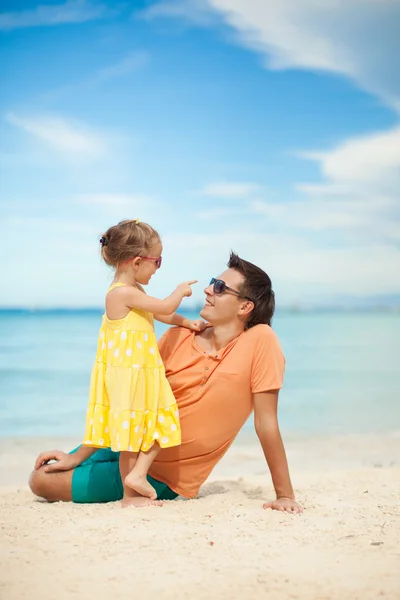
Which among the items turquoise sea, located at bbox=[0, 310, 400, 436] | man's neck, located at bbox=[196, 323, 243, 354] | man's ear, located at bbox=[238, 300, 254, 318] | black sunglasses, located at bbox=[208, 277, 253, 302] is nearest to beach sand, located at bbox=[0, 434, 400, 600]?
man's neck, located at bbox=[196, 323, 243, 354]

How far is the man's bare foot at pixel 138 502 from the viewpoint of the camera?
164 inches

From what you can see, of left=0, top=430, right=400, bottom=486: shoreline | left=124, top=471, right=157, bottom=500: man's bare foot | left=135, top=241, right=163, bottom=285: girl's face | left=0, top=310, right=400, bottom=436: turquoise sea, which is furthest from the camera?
left=0, top=310, right=400, bottom=436: turquoise sea

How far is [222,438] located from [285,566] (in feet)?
4.31

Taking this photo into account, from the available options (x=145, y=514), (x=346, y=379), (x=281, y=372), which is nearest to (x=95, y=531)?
(x=145, y=514)

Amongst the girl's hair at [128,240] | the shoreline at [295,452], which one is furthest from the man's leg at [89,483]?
the shoreline at [295,452]

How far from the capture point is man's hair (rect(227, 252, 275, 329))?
442 cm

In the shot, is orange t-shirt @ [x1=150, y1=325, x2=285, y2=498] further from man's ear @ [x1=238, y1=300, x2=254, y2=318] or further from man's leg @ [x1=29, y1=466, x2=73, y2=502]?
man's leg @ [x1=29, y1=466, x2=73, y2=502]

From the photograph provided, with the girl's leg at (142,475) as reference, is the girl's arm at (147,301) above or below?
above

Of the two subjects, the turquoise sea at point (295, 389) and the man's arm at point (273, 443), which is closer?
the man's arm at point (273, 443)

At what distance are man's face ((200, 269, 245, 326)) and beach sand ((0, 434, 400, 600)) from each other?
1.17 m

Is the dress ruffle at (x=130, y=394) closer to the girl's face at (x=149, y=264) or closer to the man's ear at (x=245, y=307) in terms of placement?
the girl's face at (x=149, y=264)

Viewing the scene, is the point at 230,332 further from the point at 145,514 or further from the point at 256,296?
the point at 145,514

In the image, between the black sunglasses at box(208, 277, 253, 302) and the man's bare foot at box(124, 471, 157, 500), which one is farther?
the black sunglasses at box(208, 277, 253, 302)

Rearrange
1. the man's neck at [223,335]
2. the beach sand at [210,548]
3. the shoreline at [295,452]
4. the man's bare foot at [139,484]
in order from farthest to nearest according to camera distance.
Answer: the shoreline at [295,452], the man's neck at [223,335], the man's bare foot at [139,484], the beach sand at [210,548]
